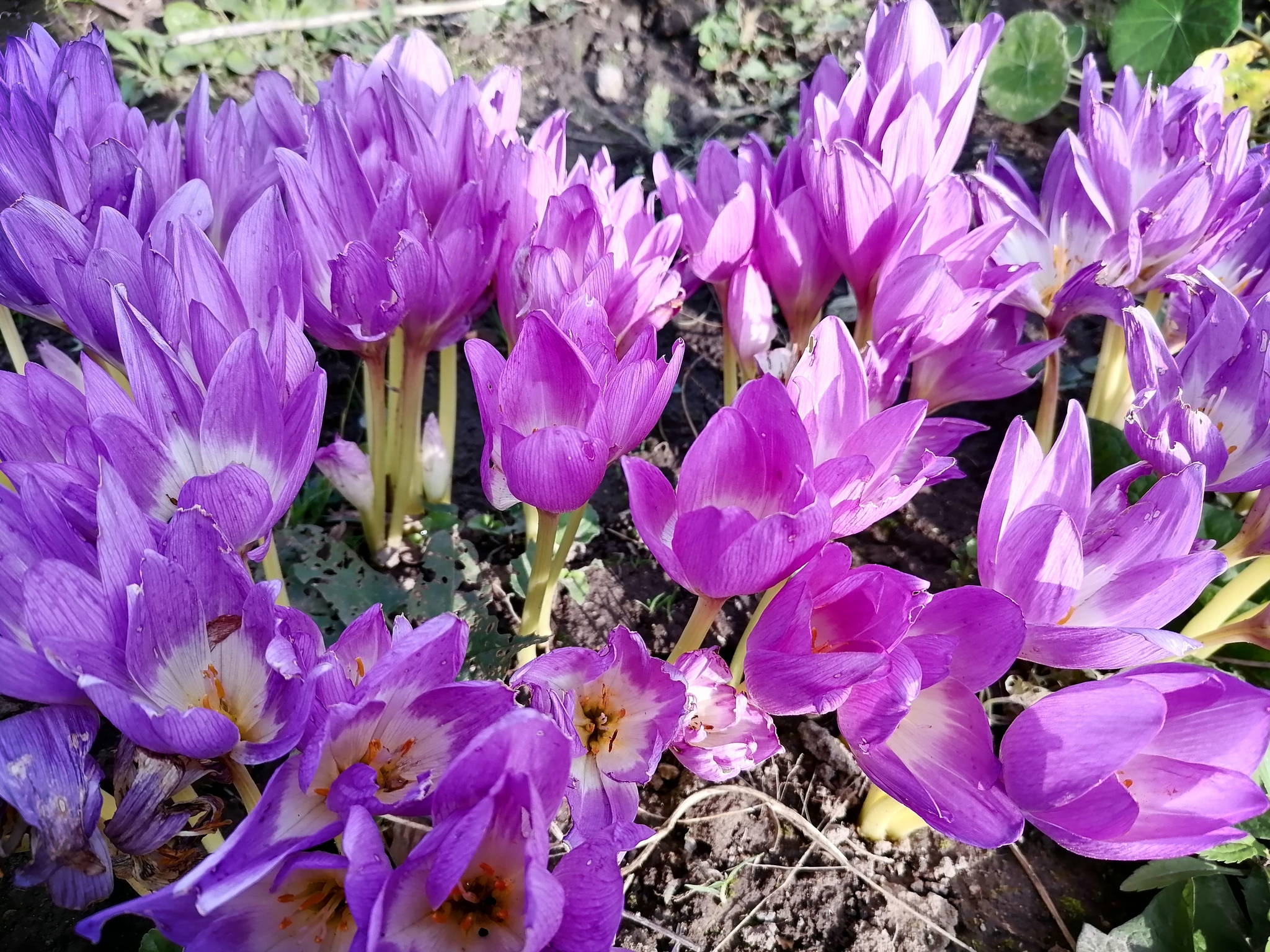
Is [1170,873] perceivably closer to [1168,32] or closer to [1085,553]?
[1085,553]

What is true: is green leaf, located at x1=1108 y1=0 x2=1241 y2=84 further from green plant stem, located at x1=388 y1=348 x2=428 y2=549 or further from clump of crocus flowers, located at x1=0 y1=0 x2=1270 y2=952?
green plant stem, located at x1=388 y1=348 x2=428 y2=549

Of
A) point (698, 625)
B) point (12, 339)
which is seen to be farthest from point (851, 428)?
point (12, 339)

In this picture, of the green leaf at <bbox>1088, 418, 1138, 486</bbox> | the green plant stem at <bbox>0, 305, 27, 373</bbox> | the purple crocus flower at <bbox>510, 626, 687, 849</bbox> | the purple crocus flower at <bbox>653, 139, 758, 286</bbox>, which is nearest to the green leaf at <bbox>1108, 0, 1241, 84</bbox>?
the green leaf at <bbox>1088, 418, 1138, 486</bbox>

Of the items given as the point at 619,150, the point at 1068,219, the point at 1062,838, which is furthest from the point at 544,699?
the point at 619,150

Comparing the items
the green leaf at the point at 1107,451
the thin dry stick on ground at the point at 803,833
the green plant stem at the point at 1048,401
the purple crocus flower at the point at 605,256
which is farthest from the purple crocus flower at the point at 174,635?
the green leaf at the point at 1107,451

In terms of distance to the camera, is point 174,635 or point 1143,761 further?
point 1143,761

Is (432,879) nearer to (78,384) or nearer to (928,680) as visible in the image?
(928,680)

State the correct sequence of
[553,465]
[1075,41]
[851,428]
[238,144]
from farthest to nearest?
[1075,41] < [238,144] < [851,428] < [553,465]

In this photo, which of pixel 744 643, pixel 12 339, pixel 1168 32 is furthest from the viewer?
pixel 1168 32
